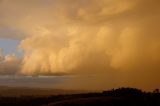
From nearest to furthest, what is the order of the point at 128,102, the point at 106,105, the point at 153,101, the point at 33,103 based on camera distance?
the point at 106,105
the point at 128,102
the point at 153,101
the point at 33,103

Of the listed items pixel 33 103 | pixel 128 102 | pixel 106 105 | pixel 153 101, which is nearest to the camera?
pixel 106 105

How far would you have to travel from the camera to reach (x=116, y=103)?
60.5 metres

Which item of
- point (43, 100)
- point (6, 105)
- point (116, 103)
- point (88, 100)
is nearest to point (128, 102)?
point (116, 103)

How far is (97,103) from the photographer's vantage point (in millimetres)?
59625

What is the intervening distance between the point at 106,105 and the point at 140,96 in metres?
12.2

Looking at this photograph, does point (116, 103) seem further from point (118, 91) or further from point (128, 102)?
point (118, 91)

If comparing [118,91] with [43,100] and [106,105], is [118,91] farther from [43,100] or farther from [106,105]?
[43,100]

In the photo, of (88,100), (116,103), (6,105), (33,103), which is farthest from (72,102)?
(6,105)

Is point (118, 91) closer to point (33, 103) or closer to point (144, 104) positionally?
point (144, 104)

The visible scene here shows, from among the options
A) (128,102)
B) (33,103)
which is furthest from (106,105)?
(33,103)

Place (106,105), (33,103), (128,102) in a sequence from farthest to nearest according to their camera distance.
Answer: (33,103)
(128,102)
(106,105)

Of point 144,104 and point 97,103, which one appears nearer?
point 97,103

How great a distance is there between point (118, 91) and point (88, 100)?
12.3 m

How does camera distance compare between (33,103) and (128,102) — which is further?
(33,103)
